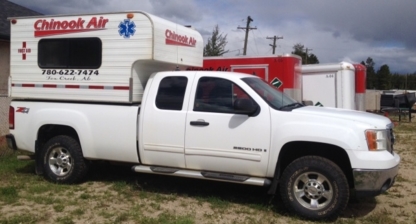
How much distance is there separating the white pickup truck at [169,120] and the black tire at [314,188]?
0.04 ft

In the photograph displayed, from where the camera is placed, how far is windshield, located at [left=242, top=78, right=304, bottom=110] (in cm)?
646

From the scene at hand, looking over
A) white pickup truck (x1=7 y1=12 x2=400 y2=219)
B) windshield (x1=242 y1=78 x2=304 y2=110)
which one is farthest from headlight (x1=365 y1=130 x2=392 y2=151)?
windshield (x1=242 y1=78 x2=304 y2=110)

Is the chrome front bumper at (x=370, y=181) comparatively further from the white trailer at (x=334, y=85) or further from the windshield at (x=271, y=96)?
the white trailer at (x=334, y=85)

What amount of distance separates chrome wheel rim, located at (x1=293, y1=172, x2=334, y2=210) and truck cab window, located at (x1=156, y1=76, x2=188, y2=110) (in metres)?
2.00

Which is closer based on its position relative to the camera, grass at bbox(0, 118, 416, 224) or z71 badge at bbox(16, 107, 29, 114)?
grass at bbox(0, 118, 416, 224)

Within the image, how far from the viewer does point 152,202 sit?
6.76 m

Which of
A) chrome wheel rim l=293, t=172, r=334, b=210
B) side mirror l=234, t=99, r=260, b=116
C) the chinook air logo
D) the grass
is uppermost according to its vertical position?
the chinook air logo

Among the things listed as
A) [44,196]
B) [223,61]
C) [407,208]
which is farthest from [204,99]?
[223,61]

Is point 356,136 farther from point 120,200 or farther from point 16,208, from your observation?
point 16,208

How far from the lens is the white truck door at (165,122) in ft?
22.0

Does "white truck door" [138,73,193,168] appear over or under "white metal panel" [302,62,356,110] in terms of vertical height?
under

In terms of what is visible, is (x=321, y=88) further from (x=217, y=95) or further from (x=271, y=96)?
(x=217, y=95)

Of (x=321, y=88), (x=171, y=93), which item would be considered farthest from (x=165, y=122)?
(x=321, y=88)

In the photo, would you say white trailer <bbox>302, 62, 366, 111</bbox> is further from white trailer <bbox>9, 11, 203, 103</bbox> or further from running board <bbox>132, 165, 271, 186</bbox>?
running board <bbox>132, 165, 271, 186</bbox>
